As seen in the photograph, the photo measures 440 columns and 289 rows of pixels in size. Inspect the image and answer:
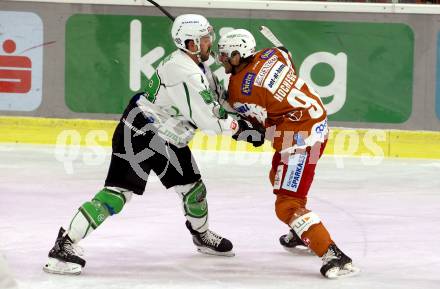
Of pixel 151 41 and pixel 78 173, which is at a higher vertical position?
pixel 151 41

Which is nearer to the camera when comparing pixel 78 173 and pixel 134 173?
pixel 134 173

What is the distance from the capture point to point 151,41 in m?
9.61

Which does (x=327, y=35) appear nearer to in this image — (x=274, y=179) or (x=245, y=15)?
(x=245, y=15)

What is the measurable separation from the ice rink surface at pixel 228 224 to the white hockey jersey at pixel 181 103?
27.4 inches

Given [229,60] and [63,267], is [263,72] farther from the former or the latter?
[63,267]

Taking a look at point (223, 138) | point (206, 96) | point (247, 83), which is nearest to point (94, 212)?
point (206, 96)

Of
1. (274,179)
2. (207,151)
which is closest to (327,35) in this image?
(207,151)

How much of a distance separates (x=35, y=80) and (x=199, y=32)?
438cm

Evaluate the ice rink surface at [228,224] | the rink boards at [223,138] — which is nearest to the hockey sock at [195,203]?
the ice rink surface at [228,224]

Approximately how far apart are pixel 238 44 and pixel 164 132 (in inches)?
22.2

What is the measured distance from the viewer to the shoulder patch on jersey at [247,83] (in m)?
5.58

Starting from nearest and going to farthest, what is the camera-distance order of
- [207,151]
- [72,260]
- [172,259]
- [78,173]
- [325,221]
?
[72,260] < [172,259] < [325,221] < [78,173] < [207,151]

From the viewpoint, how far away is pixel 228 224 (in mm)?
6875

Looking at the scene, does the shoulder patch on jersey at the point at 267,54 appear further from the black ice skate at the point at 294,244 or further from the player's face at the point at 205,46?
the black ice skate at the point at 294,244
